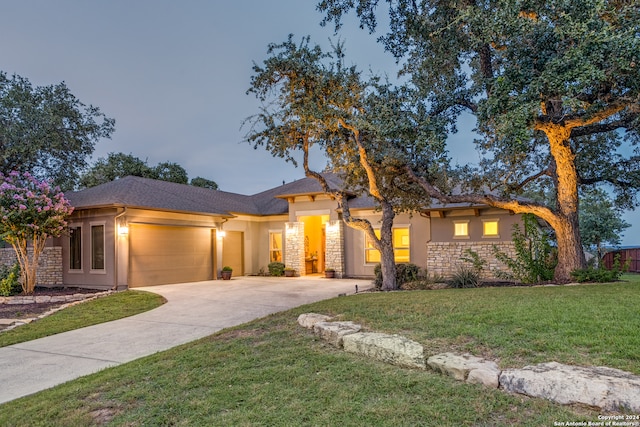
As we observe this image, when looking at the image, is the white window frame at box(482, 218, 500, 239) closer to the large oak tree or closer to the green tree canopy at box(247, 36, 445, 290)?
the large oak tree

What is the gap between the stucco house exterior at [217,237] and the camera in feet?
40.9

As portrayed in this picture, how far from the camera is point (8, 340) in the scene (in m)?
6.59

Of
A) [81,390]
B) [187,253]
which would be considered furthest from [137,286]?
[81,390]

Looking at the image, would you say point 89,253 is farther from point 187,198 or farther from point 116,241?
point 187,198

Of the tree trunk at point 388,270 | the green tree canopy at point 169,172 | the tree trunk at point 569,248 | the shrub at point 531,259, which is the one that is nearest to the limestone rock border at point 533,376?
the tree trunk at point 388,270

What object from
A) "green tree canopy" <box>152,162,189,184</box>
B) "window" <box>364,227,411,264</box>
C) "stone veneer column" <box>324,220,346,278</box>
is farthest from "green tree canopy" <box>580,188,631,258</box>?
"green tree canopy" <box>152,162,189,184</box>

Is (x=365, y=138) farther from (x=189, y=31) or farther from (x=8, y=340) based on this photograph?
(x=189, y=31)

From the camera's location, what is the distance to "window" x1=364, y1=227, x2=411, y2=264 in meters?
14.6

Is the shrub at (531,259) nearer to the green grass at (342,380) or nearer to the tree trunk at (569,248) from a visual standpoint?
the tree trunk at (569,248)

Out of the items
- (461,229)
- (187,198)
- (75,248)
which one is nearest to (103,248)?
(75,248)

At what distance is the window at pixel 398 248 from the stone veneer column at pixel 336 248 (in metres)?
0.97

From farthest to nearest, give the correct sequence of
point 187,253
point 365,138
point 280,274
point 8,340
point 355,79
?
point 280,274 < point 187,253 < point 365,138 < point 355,79 < point 8,340

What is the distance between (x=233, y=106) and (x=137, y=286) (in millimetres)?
21652

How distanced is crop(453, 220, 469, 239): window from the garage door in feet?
29.8
